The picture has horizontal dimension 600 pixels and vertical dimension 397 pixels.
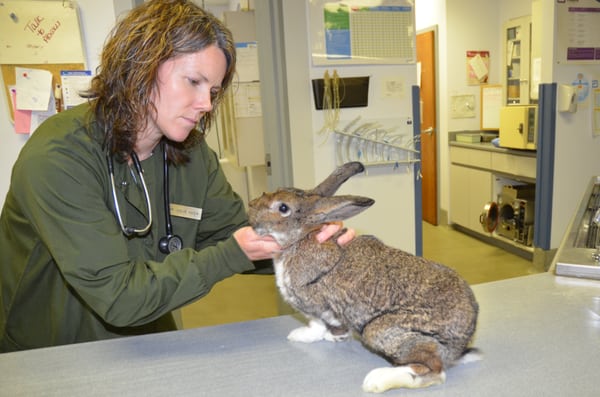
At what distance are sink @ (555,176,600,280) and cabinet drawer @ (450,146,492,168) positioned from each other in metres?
2.54

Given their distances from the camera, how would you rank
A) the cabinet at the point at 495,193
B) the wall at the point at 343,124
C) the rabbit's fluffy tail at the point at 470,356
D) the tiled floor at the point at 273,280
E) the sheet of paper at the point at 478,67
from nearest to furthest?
the rabbit's fluffy tail at the point at 470,356
the wall at the point at 343,124
the tiled floor at the point at 273,280
the cabinet at the point at 495,193
the sheet of paper at the point at 478,67

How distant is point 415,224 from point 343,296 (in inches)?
93.6

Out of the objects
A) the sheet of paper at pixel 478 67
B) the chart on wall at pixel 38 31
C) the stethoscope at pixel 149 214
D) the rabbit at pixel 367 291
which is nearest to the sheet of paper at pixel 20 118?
the chart on wall at pixel 38 31

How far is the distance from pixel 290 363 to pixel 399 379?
27 centimetres

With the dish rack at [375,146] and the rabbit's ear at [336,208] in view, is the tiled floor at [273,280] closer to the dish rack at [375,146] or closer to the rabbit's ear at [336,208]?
the dish rack at [375,146]

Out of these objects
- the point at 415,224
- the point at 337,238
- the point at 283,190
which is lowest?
the point at 415,224

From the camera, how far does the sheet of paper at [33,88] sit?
7.20 feet

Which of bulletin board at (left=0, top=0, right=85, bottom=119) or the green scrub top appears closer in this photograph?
the green scrub top

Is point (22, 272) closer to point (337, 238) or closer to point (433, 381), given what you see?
point (337, 238)

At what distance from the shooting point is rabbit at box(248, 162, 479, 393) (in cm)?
100

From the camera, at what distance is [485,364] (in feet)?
3.49

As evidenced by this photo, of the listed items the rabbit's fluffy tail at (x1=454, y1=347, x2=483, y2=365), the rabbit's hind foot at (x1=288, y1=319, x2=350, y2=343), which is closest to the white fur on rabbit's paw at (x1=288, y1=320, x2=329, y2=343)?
the rabbit's hind foot at (x1=288, y1=319, x2=350, y2=343)

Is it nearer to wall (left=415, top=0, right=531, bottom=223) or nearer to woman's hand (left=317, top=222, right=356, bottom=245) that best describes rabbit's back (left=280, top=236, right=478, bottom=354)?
woman's hand (left=317, top=222, right=356, bottom=245)

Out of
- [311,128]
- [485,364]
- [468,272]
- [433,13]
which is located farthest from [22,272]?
[433,13]
